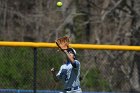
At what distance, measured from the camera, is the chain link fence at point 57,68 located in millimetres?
9094

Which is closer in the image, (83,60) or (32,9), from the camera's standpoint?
(83,60)

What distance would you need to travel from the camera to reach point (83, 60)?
9.17 meters

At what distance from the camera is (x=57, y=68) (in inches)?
355

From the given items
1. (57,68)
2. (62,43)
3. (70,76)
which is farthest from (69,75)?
(57,68)

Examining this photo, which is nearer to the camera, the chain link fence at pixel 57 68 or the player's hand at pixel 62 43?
the player's hand at pixel 62 43

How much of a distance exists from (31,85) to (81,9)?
5794 millimetres

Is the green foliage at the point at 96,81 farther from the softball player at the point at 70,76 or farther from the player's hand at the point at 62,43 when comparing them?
the player's hand at the point at 62,43

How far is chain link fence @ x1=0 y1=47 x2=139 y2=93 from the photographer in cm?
909

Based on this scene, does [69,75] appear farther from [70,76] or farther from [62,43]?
[62,43]

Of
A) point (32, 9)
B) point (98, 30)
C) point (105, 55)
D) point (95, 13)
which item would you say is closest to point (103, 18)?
point (95, 13)

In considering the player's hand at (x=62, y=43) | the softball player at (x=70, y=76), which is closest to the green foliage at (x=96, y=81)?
the softball player at (x=70, y=76)

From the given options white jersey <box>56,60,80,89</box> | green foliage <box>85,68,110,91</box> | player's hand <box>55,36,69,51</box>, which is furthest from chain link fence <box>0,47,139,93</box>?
player's hand <box>55,36,69,51</box>

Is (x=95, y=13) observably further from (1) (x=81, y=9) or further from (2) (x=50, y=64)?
(2) (x=50, y=64)

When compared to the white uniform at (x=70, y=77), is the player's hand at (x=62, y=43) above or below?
above
